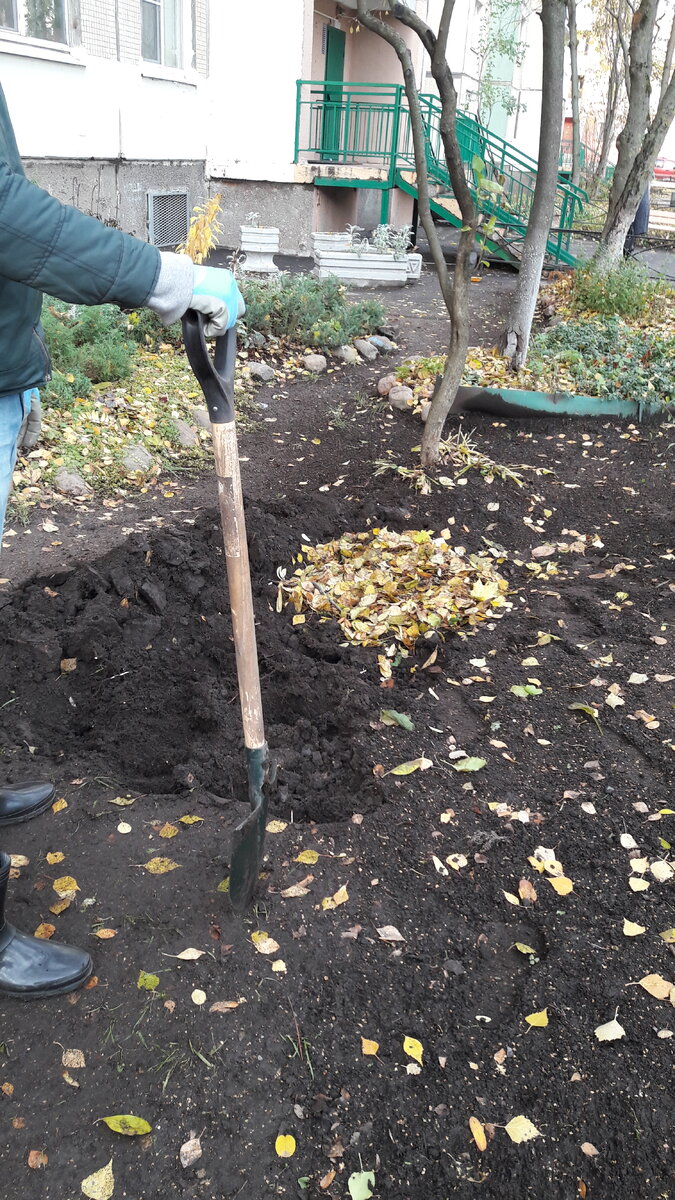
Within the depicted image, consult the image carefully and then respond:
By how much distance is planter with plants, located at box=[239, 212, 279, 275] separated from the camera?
10.4m

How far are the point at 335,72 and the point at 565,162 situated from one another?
2246 cm

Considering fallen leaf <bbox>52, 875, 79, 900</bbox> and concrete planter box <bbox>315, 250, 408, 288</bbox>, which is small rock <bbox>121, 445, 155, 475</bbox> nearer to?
fallen leaf <bbox>52, 875, 79, 900</bbox>

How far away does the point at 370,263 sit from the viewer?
1248 cm

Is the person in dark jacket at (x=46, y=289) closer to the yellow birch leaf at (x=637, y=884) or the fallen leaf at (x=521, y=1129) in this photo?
the fallen leaf at (x=521, y=1129)

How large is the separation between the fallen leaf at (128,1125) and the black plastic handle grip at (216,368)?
165 cm

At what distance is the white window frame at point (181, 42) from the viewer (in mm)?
11225

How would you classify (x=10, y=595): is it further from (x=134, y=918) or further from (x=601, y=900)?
(x=601, y=900)

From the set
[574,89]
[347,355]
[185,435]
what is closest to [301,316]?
[347,355]

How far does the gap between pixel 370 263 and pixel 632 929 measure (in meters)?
11.4

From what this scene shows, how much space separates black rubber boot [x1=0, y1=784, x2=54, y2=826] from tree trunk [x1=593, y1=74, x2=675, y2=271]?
30.9 feet

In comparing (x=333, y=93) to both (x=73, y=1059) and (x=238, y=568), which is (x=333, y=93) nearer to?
(x=238, y=568)

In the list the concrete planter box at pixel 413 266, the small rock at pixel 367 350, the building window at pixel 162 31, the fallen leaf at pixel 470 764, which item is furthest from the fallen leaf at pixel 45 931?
the concrete planter box at pixel 413 266

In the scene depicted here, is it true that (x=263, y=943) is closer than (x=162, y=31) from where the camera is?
Yes

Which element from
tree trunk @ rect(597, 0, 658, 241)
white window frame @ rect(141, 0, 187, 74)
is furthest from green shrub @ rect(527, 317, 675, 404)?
white window frame @ rect(141, 0, 187, 74)
